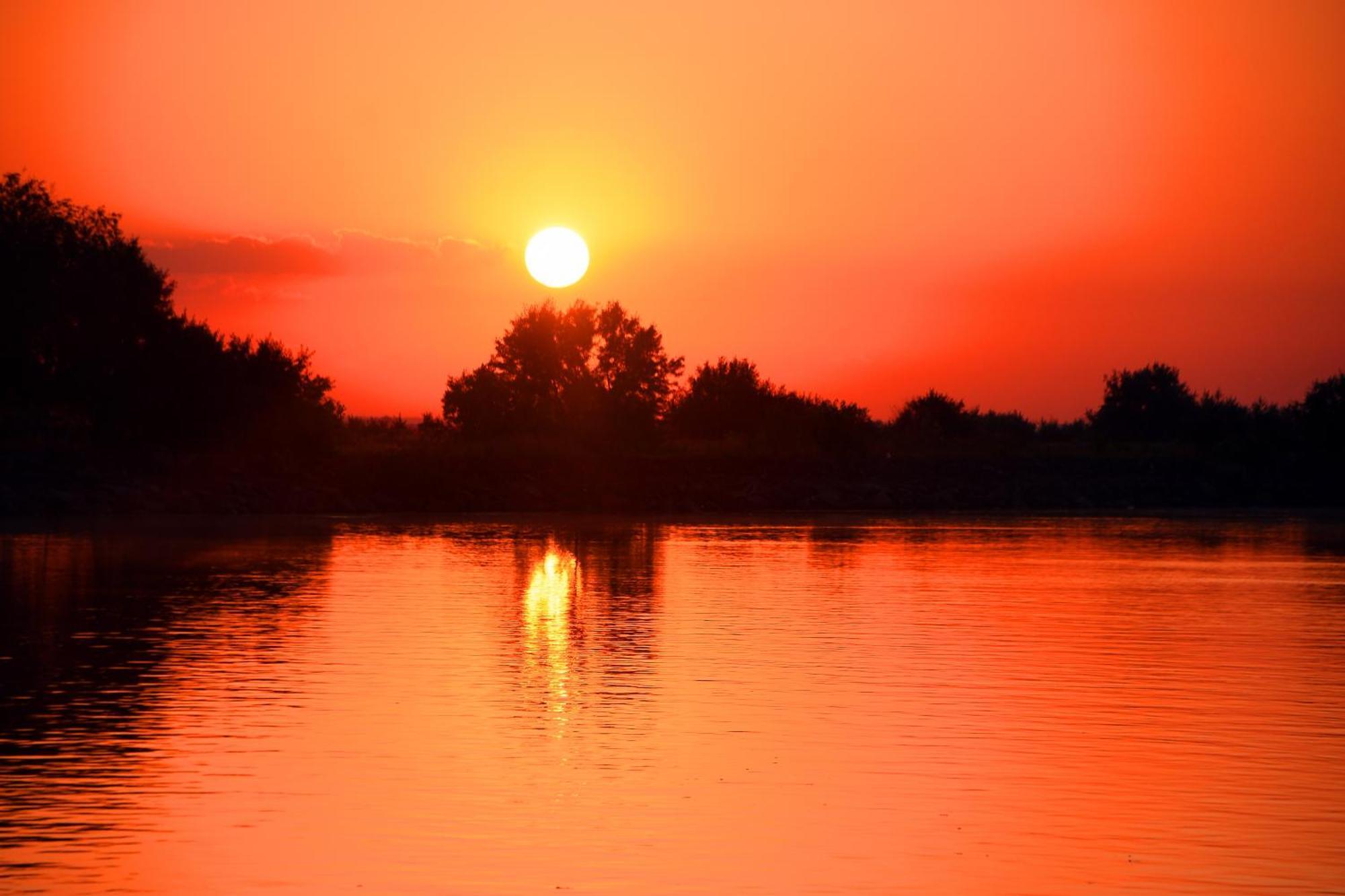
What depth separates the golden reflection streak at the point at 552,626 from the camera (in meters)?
16.9

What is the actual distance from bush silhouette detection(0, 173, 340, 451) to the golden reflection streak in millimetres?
31258

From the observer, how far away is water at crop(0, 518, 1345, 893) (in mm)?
10039

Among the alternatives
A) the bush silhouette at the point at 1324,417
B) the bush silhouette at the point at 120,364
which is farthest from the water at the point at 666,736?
the bush silhouette at the point at 1324,417

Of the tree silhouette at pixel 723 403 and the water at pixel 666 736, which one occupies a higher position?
the tree silhouette at pixel 723 403

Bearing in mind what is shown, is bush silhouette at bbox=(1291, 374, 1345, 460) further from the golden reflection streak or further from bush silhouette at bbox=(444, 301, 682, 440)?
the golden reflection streak

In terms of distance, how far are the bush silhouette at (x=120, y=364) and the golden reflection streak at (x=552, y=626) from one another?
103 ft

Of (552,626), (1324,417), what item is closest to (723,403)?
(1324,417)

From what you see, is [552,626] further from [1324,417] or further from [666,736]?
[1324,417]

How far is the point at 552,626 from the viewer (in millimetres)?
23156

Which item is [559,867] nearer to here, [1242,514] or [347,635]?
[347,635]

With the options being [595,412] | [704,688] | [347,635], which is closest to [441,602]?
[347,635]

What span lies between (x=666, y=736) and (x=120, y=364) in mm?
55966

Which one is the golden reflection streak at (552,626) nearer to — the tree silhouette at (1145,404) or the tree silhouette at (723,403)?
the tree silhouette at (723,403)

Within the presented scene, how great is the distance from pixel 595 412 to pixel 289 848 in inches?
3424
